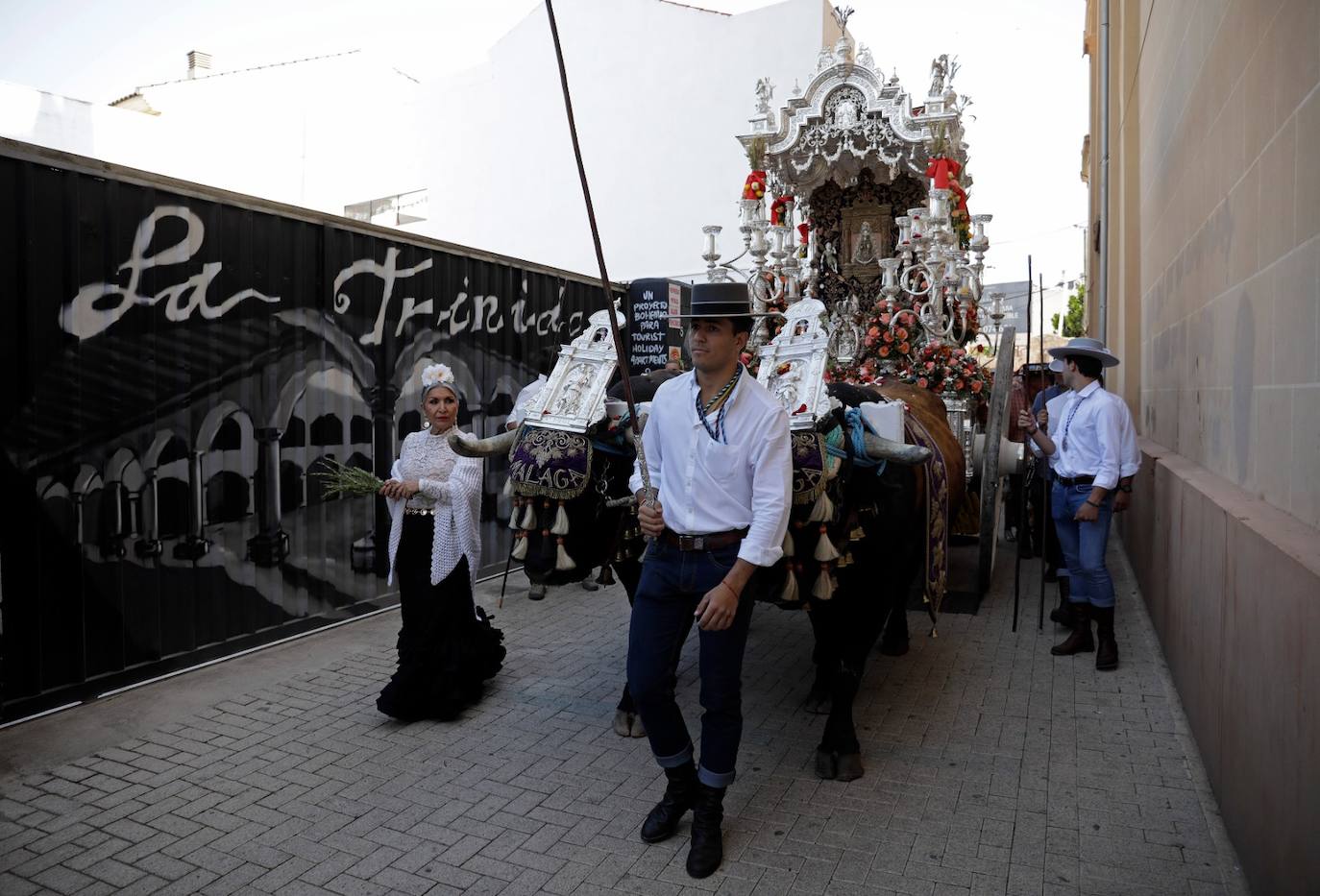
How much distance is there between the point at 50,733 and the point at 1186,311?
651 cm

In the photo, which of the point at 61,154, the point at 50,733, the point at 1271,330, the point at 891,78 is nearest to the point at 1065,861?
the point at 1271,330

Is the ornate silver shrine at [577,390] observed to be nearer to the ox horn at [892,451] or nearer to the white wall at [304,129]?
the ox horn at [892,451]

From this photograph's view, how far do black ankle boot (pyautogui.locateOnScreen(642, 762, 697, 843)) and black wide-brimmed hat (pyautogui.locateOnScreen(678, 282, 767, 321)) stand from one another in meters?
1.62

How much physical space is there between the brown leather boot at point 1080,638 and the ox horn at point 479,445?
3600 mm

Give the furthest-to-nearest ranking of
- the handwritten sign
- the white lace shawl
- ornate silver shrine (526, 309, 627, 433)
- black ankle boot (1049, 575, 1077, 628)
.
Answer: the handwritten sign
black ankle boot (1049, 575, 1077, 628)
the white lace shawl
ornate silver shrine (526, 309, 627, 433)

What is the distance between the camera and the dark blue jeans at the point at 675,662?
3209 mm

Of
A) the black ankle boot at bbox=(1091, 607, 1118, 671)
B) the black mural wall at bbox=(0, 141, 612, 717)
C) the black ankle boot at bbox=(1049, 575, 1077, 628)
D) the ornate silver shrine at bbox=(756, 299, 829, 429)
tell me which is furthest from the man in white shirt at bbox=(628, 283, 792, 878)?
the black ankle boot at bbox=(1049, 575, 1077, 628)

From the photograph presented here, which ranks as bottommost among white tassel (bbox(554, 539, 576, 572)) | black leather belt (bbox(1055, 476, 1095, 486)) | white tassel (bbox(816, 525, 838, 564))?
white tassel (bbox(554, 539, 576, 572))

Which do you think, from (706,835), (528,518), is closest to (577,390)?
(528,518)

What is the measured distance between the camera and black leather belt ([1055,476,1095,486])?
5.51 metres

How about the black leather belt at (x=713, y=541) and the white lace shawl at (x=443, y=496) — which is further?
the white lace shawl at (x=443, y=496)

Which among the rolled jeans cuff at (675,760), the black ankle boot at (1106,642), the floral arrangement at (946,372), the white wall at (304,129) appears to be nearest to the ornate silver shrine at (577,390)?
the rolled jeans cuff at (675,760)

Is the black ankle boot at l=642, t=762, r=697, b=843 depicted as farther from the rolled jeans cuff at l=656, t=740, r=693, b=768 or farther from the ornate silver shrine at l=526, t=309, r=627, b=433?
the ornate silver shrine at l=526, t=309, r=627, b=433

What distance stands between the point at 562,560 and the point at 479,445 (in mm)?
700
